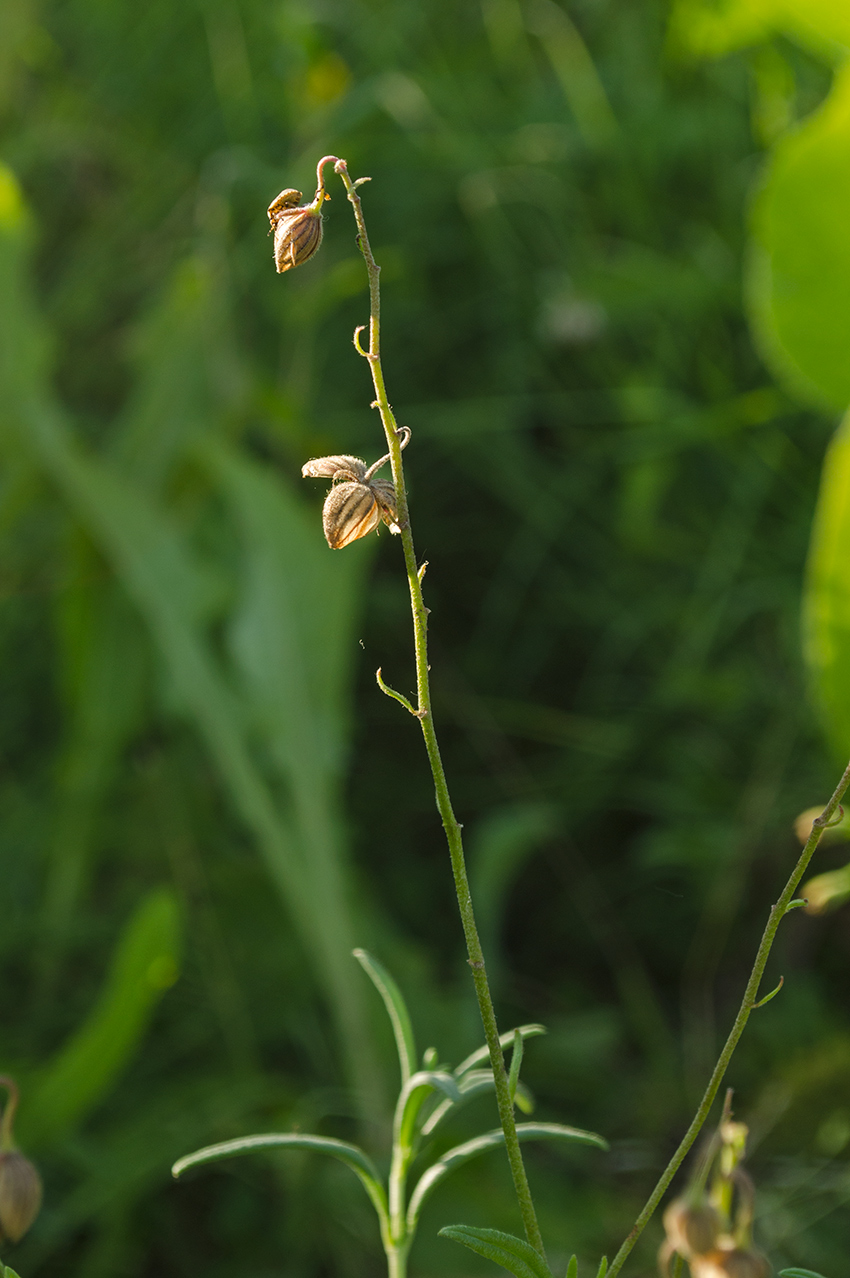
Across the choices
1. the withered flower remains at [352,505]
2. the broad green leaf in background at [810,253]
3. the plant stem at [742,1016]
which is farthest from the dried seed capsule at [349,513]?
the broad green leaf in background at [810,253]

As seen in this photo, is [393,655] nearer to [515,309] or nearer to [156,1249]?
[515,309]

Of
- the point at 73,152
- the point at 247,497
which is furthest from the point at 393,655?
the point at 73,152

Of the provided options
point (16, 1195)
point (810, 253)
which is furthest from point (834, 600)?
point (16, 1195)

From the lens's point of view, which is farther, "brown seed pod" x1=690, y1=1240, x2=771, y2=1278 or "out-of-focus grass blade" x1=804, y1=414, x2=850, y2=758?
"out-of-focus grass blade" x1=804, y1=414, x2=850, y2=758

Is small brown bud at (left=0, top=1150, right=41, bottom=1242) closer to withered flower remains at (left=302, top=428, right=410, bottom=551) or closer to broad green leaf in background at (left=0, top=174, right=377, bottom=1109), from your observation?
withered flower remains at (left=302, top=428, right=410, bottom=551)

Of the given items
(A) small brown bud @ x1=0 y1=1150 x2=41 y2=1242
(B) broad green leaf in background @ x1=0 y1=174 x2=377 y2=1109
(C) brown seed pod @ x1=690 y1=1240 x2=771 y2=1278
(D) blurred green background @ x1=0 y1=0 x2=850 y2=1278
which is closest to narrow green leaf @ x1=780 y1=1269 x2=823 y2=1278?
(C) brown seed pod @ x1=690 y1=1240 x2=771 y2=1278

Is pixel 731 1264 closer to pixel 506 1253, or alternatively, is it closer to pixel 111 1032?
pixel 506 1253

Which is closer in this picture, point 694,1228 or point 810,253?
point 694,1228
